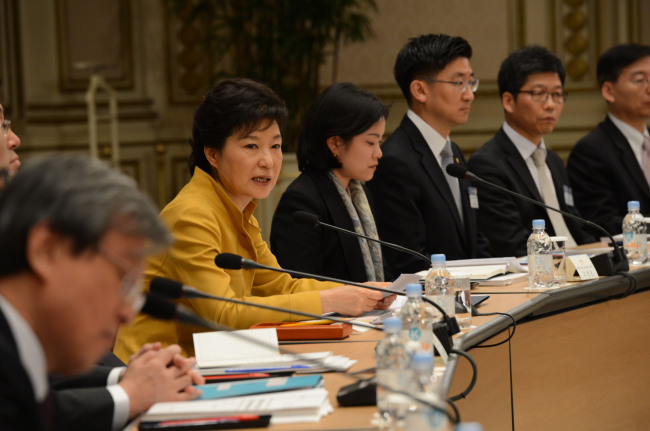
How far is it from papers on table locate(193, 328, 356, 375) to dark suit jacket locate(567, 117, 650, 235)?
111 inches

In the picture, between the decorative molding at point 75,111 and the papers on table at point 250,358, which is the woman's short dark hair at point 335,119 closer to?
the papers on table at point 250,358

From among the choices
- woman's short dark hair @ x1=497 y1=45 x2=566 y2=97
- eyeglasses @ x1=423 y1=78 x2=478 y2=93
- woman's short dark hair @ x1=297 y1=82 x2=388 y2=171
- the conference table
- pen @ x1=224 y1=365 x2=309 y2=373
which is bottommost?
the conference table

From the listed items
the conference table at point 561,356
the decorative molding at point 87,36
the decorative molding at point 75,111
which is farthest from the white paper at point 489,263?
the decorative molding at point 87,36

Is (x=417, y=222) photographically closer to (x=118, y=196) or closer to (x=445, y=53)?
(x=445, y=53)

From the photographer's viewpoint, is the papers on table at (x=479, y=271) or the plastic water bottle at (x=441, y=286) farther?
the papers on table at (x=479, y=271)

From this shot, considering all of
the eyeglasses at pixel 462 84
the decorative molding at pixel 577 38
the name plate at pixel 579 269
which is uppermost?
the decorative molding at pixel 577 38

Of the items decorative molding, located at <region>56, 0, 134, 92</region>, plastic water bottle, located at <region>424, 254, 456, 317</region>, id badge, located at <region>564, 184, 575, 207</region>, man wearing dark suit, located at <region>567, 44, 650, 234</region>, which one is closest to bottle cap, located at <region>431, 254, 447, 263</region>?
plastic water bottle, located at <region>424, 254, 456, 317</region>

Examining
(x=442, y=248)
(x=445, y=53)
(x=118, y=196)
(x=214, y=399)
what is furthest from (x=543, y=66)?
(x=118, y=196)

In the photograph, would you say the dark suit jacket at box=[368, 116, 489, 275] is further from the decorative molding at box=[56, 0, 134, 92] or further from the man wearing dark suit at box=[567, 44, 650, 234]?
the decorative molding at box=[56, 0, 134, 92]

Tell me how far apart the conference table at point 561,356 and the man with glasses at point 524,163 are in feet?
2.84

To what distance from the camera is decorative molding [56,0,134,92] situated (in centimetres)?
612

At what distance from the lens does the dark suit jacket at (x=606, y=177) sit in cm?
432

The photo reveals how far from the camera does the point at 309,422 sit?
54.8 inches

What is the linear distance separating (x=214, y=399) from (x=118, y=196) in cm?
60
